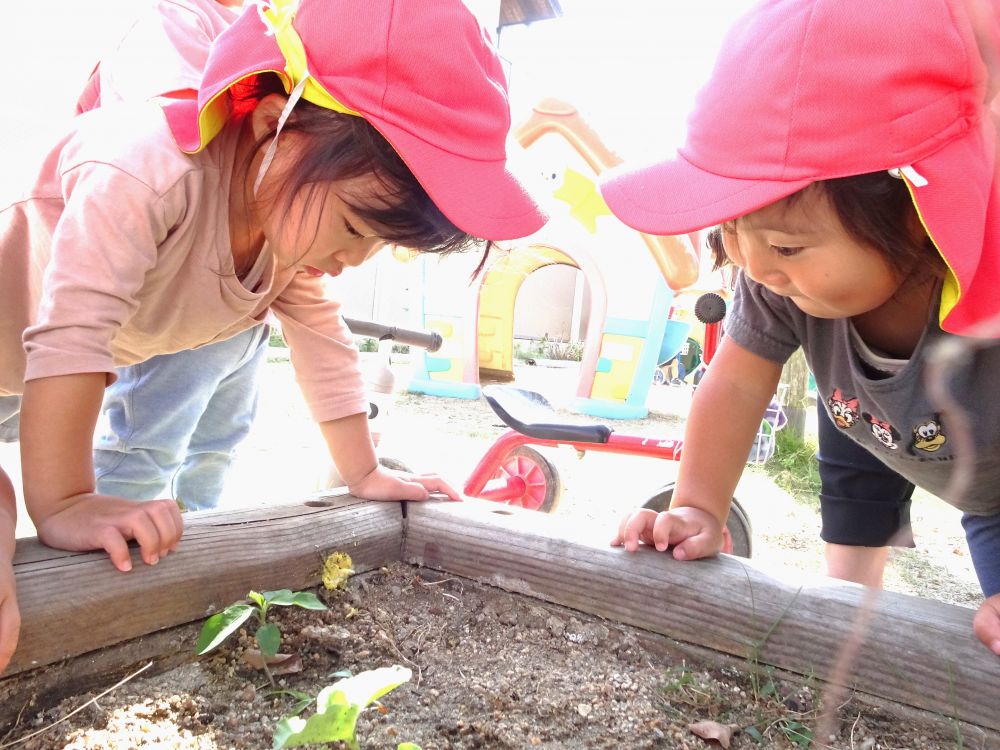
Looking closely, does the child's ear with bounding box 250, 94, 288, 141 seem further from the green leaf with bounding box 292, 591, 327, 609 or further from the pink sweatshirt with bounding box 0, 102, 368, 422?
the green leaf with bounding box 292, 591, 327, 609

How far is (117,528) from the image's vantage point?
0.76 meters

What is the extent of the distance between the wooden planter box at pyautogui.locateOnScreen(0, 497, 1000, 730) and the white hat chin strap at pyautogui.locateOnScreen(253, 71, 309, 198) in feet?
1.55

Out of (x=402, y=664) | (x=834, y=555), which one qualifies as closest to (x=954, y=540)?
(x=834, y=555)

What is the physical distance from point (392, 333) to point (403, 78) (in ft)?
3.24

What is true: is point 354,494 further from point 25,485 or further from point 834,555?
point 834,555

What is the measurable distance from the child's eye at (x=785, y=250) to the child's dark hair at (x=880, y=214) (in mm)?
55

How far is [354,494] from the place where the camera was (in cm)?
114

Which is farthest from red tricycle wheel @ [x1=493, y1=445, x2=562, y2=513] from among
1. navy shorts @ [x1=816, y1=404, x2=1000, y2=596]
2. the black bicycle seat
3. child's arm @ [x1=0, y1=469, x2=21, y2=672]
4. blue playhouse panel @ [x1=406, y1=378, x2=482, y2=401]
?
blue playhouse panel @ [x1=406, y1=378, x2=482, y2=401]

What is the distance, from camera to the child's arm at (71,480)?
0.77m

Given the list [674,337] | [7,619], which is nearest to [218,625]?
[7,619]

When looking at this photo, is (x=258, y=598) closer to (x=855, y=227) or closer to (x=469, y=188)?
(x=469, y=188)

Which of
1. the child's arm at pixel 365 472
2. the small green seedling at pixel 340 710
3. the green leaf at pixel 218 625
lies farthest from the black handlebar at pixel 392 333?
the small green seedling at pixel 340 710

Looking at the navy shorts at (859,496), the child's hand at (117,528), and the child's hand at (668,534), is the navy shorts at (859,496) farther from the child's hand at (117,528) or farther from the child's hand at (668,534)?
the child's hand at (117,528)

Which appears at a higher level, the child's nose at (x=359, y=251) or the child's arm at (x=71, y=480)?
the child's nose at (x=359, y=251)
